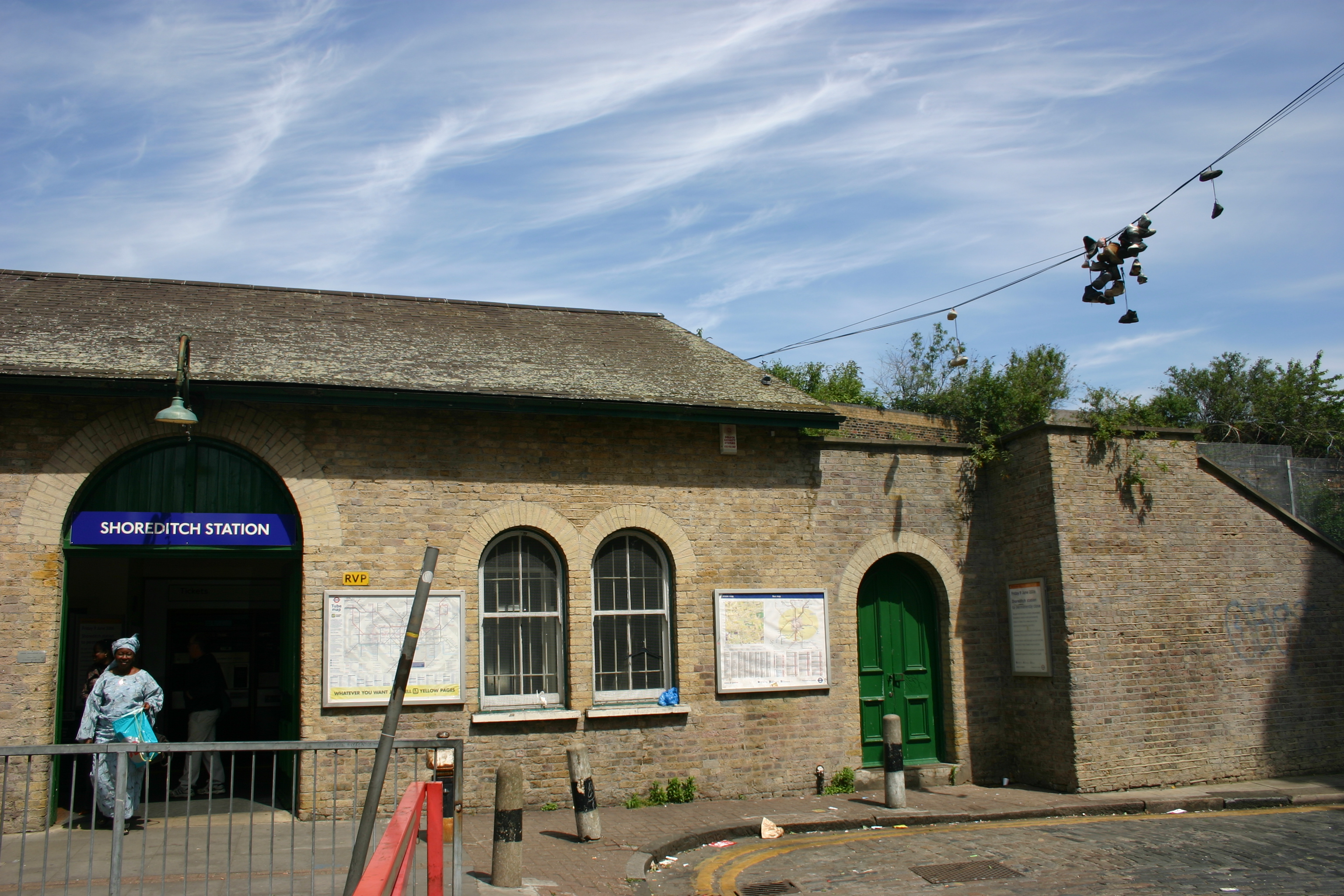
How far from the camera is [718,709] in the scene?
1153cm

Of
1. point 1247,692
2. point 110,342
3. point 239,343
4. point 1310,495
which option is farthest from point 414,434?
point 1310,495

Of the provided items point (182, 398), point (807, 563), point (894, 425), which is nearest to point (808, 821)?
point (807, 563)

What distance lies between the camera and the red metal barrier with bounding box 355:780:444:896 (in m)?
4.16

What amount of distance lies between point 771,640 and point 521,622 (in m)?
3.00

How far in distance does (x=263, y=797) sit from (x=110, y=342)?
5329 millimetres

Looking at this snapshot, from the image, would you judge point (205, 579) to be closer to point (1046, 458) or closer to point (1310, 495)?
point (1046, 458)

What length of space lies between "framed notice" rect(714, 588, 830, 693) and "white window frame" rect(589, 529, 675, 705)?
559 mm

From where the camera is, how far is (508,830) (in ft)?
25.0

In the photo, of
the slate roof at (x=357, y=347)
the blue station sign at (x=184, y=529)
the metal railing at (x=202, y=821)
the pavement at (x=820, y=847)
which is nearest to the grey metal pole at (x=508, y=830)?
the pavement at (x=820, y=847)

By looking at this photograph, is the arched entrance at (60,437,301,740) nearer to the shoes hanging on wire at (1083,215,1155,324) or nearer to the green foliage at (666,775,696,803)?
the green foliage at (666,775,696,803)

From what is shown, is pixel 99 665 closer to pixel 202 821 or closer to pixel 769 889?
pixel 202 821

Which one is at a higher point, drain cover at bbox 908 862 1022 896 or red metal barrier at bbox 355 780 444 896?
red metal barrier at bbox 355 780 444 896

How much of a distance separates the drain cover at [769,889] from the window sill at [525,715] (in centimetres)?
333

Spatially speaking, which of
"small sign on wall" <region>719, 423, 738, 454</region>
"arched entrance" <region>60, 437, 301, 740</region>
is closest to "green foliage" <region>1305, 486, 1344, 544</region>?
"small sign on wall" <region>719, 423, 738, 454</region>
